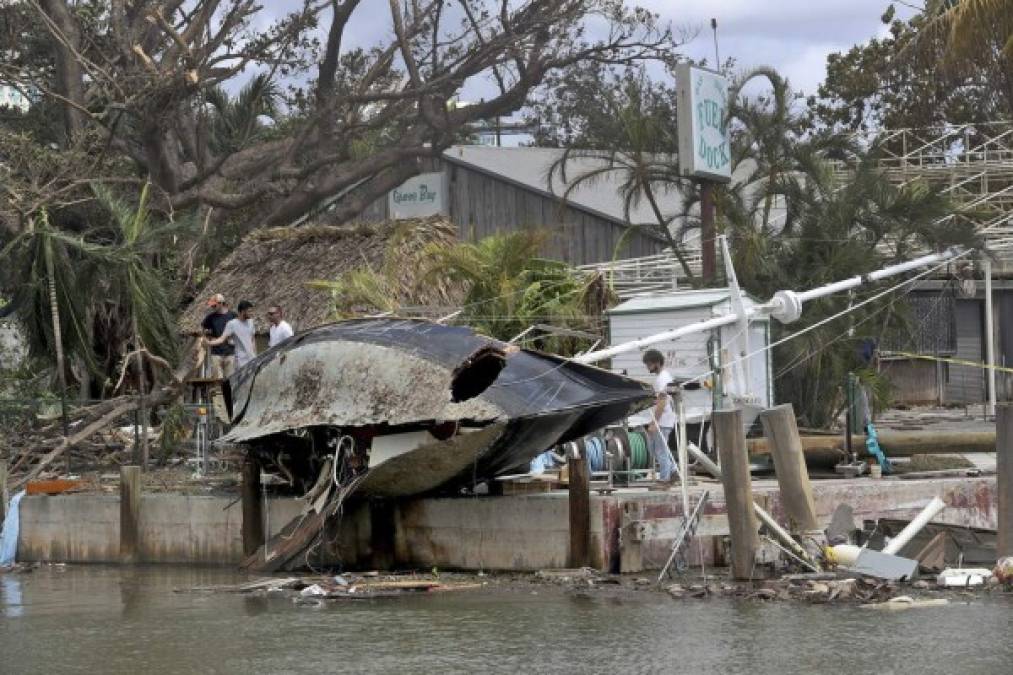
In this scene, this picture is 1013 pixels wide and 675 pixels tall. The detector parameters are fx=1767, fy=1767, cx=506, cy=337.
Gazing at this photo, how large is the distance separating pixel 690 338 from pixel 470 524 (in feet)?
16.8

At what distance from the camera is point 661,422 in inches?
851

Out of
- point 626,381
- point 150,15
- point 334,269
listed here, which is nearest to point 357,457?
point 626,381

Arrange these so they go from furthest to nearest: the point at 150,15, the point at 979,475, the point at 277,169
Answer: the point at 277,169 → the point at 150,15 → the point at 979,475

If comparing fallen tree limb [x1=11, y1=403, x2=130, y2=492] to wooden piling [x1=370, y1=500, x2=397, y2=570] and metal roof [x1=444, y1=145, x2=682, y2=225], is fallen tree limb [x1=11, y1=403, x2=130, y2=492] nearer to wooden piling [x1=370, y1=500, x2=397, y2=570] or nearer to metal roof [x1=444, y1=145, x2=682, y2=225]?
wooden piling [x1=370, y1=500, x2=397, y2=570]

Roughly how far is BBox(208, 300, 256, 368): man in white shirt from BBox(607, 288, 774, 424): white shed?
507 centimetres

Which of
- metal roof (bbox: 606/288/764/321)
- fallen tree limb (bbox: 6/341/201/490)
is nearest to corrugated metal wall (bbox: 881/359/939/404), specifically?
metal roof (bbox: 606/288/764/321)

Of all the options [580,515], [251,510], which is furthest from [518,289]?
[580,515]

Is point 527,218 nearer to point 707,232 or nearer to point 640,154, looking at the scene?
point 640,154

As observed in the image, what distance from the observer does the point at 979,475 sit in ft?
74.9

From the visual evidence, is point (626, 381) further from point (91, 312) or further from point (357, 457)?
point (91, 312)

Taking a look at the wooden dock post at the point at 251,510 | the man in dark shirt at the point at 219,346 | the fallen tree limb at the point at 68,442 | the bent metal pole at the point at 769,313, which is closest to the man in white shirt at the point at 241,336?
the man in dark shirt at the point at 219,346

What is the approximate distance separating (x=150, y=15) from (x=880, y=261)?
14901 mm

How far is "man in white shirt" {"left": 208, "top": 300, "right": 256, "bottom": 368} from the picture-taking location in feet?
79.0

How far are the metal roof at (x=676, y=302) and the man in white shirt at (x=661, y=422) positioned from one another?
8.11 feet
